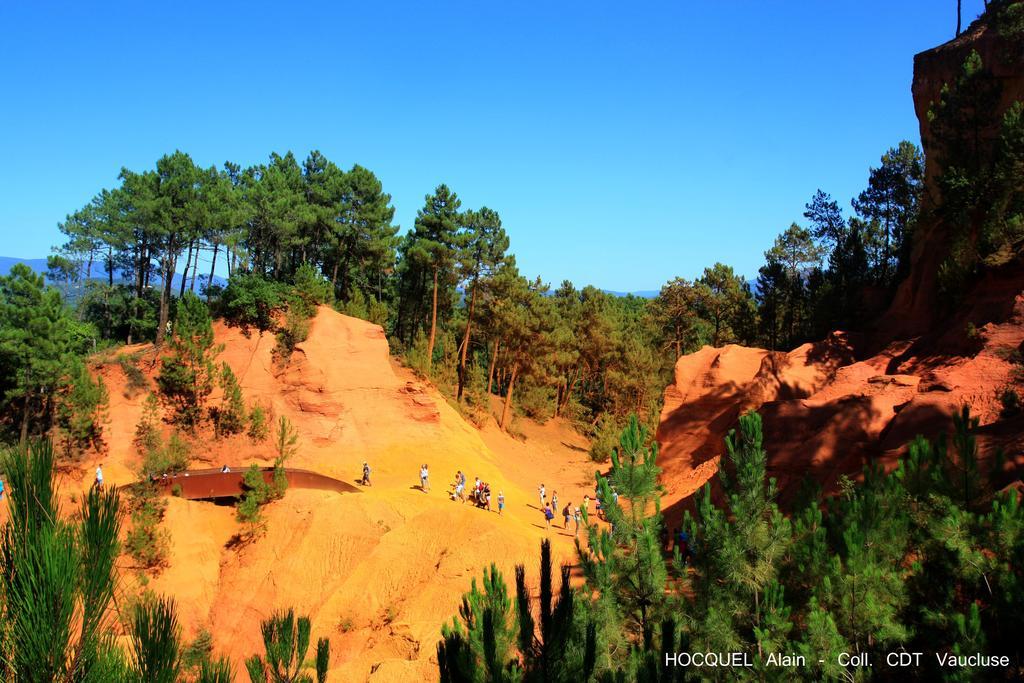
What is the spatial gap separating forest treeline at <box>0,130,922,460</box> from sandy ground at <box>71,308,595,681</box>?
2653 millimetres

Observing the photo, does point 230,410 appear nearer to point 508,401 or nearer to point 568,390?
point 508,401

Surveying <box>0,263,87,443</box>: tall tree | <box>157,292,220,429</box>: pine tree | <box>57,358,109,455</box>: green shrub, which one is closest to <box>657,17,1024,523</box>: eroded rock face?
<box>157,292,220,429</box>: pine tree

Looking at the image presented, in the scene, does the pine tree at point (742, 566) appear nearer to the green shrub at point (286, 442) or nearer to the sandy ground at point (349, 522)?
the sandy ground at point (349, 522)

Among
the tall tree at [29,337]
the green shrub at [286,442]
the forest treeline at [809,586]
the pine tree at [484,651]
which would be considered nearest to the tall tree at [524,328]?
the green shrub at [286,442]

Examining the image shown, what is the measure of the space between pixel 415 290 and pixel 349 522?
2594 centimetres

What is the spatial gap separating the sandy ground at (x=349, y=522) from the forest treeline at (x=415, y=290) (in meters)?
2.65

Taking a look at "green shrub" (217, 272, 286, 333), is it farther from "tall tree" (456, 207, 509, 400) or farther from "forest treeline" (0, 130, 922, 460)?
"tall tree" (456, 207, 509, 400)

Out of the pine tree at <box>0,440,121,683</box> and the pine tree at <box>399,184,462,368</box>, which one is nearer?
the pine tree at <box>0,440,121,683</box>

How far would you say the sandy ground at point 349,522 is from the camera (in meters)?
22.4

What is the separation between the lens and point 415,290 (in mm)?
49719

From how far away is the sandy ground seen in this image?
22.4 metres

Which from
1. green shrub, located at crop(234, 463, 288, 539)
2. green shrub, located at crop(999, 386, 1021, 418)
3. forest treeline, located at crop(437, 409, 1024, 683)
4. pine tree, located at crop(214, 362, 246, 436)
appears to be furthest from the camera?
pine tree, located at crop(214, 362, 246, 436)

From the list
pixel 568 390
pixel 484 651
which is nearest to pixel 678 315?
pixel 568 390

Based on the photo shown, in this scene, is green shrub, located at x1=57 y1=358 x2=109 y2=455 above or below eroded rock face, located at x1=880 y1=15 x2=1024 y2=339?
below
